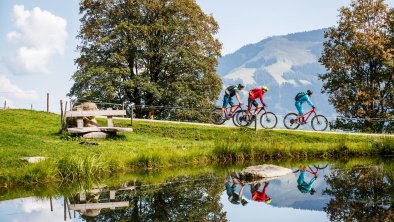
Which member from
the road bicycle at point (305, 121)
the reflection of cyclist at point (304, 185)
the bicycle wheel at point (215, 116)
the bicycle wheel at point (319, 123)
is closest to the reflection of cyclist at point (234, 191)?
the reflection of cyclist at point (304, 185)

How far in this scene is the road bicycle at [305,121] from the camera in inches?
1225

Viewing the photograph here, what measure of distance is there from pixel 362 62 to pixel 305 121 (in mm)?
13362

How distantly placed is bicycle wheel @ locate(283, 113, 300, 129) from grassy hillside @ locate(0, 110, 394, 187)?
1.03 metres

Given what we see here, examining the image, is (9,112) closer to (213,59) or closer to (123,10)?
(123,10)

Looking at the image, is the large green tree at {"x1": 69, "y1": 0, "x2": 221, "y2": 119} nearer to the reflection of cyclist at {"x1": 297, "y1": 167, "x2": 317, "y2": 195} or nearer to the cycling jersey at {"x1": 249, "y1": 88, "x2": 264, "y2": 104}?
the cycling jersey at {"x1": 249, "y1": 88, "x2": 264, "y2": 104}

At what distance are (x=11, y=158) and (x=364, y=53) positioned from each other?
3163 cm

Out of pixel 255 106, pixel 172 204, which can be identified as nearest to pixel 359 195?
pixel 172 204

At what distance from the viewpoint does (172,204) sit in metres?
12.1

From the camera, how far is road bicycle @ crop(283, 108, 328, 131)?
102 ft

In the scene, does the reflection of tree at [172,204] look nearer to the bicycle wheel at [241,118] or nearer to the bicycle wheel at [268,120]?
the bicycle wheel at [241,118]

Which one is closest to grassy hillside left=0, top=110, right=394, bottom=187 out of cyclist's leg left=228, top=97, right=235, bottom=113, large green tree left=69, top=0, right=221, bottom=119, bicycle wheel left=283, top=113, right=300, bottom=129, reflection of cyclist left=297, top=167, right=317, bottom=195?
bicycle wheel left=283, top=113, right=300, bottom=129

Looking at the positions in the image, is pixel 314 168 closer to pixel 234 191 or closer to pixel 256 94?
pixel 234 191

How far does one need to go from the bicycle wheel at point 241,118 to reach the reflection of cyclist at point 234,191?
14.2 meters

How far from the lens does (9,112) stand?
32875 millimetres
